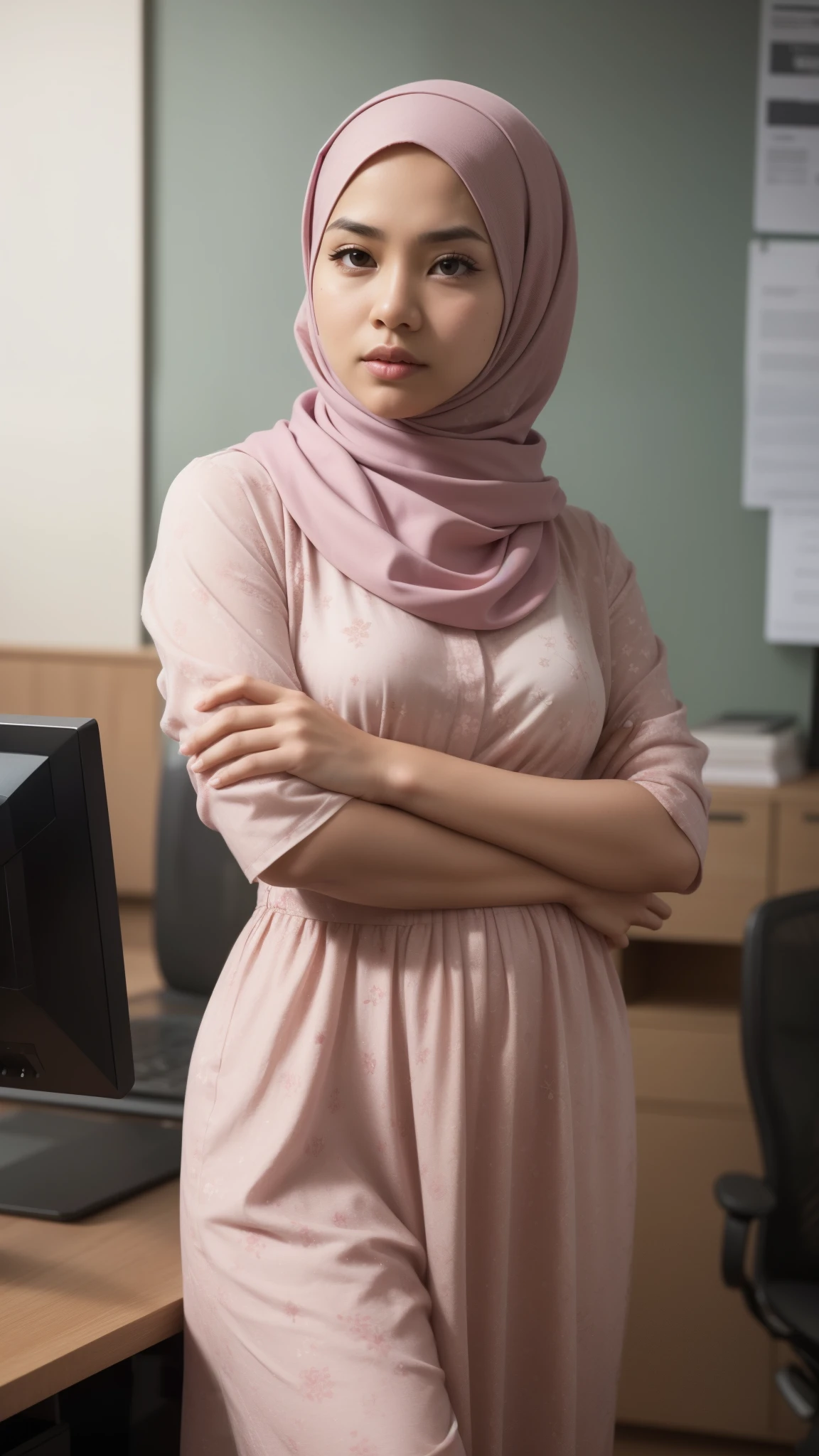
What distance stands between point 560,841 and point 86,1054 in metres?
0.44

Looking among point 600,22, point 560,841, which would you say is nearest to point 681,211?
point 600,22

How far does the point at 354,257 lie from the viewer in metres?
1.23

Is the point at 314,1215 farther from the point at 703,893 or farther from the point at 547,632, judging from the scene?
→ the point at 703,893

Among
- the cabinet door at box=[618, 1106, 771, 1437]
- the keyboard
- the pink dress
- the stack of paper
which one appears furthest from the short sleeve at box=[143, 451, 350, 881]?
the cabinet door at box=[618, 1106, 771, 1437]

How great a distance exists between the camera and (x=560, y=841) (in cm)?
124

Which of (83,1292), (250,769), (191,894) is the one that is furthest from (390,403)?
(191,894)

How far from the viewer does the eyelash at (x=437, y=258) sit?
1219 millimetres

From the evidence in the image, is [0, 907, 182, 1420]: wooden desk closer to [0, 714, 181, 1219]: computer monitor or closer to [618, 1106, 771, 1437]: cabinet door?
[0, 714, 181, 1219]: computer monitor

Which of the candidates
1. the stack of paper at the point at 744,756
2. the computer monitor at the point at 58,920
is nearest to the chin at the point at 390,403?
the computer monitor at the point at 58,920

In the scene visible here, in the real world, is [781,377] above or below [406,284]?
above

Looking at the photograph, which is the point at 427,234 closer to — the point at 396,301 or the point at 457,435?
the point at 396,301

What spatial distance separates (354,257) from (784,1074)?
1458mm

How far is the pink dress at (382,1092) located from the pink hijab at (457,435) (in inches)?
1.2

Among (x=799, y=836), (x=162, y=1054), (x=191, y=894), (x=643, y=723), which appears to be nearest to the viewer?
(x=643, y=723)
